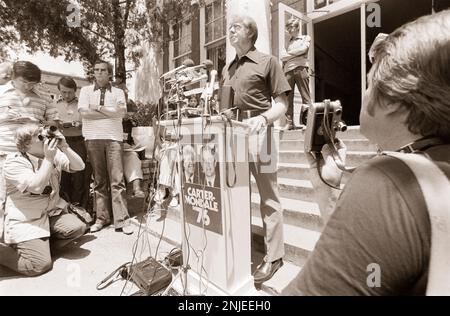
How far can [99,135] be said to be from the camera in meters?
3.49

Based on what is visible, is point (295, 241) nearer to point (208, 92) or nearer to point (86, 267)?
point (208, 92)

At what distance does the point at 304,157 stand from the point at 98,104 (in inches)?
103

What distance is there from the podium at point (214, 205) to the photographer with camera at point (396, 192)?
1159 mm

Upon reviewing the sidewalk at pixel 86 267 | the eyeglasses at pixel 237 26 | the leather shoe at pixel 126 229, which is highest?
the eyeglasses at pixel 237 26

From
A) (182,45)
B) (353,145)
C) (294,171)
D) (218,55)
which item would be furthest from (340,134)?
(182,45)

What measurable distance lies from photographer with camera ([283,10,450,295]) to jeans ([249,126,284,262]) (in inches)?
60.7

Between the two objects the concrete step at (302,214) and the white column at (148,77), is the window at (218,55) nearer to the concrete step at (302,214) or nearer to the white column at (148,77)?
the white column at (148,77)

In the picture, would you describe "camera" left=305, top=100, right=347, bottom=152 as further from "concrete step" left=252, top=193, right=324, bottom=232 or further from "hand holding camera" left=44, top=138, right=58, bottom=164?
"hand holding camera" left=44, top=138, right=58, bottom=164

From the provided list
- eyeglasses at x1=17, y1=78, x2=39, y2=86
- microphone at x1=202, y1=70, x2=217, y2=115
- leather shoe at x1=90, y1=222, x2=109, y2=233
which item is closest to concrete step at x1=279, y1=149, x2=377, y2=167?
microphone at x1=202, y1=70, x2=217, y2=115

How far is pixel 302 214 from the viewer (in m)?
2.90

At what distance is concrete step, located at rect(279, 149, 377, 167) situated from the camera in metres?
3.42

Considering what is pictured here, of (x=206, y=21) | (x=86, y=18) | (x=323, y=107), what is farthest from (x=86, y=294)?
(x=206, y=21)

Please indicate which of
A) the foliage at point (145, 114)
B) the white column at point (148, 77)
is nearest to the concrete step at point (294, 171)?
the foliage at point (145, 114)

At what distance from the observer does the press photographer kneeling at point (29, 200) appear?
2.58 m
